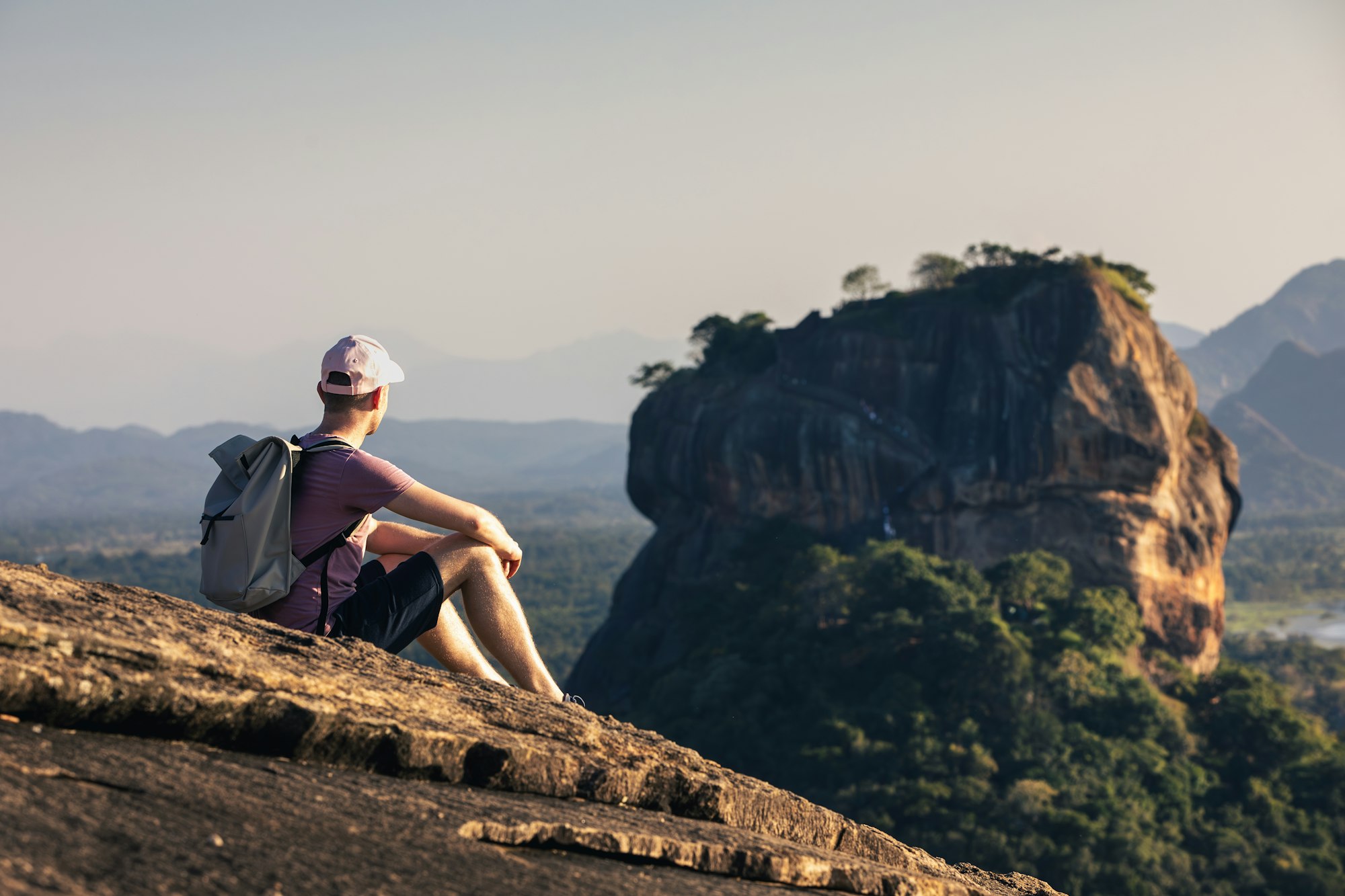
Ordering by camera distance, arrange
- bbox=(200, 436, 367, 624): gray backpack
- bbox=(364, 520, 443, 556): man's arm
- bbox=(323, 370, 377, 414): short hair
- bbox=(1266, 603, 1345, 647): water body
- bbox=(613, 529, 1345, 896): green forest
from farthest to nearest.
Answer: bbox=(1266, 603, 1345, 647): water body < bbox=(613, 529, 1345, 896): green forest < bbox=(364, 520, 443, 556): man's arm < bbox=(323, 370, 377, 414): short hair < bbox=(200, 436, 367, 624): gray backpack

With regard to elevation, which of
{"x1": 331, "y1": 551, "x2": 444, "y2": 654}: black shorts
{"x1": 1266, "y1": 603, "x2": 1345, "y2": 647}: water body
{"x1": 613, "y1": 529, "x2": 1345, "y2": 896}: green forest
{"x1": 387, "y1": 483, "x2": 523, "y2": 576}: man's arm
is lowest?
{"x1": 1266, "y1": 603, "x2": 1345, "y2": 647}: water body

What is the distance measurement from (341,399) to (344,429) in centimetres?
12

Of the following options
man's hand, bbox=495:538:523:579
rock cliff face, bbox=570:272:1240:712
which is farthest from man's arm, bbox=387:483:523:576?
rock cliff face, bbox=570:272:1240:712


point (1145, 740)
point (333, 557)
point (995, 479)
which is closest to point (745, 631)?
point (995, 479)

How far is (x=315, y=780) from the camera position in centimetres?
356

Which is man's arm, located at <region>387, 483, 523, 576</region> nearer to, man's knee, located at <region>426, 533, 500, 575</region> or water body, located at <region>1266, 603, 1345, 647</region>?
man's knee, located at <region>426, 533, 500, 575</region>

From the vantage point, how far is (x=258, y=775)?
346 cm

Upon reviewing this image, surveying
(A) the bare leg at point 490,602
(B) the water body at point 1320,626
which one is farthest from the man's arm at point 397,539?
(B) the water body at point 1320,626

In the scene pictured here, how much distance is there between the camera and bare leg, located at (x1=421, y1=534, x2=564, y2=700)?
484 centimetres

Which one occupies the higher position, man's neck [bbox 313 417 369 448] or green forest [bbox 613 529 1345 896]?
man's neck [bbox 313 417 369 448]

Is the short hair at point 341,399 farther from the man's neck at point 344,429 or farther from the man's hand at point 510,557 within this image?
the man's hand at point 510,557

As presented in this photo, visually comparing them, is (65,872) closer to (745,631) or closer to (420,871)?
(420,871)

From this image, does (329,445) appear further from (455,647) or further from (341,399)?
(455,647)

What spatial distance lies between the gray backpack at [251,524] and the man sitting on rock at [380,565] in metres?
0.10
